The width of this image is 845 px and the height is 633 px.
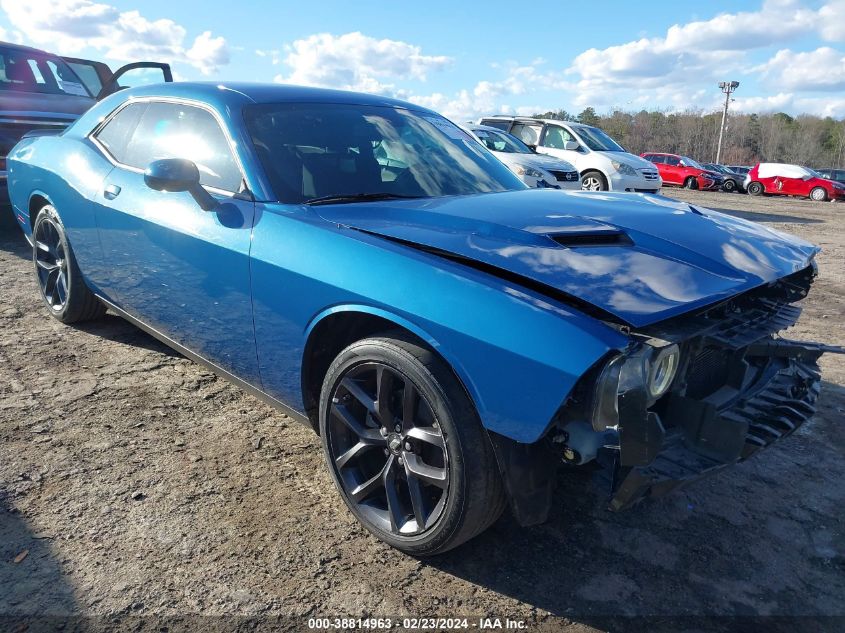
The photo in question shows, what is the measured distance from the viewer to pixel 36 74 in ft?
25.6

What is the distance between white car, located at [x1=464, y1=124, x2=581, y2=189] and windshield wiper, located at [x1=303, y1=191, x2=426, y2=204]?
26.1 feet

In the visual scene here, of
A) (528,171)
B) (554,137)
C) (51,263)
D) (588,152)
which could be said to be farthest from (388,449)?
(554,137)

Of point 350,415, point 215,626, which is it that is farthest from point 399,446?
point 215,626

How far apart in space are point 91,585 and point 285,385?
0.93 m

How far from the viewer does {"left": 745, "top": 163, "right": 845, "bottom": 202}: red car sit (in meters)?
23.8

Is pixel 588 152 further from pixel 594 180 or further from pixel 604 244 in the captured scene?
pixel 604 244

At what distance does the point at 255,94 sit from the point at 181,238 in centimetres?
81

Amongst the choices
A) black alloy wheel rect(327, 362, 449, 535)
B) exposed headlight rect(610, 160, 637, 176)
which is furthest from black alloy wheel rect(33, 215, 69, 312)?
exposed headlight rect(610, 160, 637, 176)

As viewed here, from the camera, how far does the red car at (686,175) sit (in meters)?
26.0

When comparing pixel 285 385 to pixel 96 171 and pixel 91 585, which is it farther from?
pixel 96 171

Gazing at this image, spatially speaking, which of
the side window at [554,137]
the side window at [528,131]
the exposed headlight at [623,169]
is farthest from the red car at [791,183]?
the side window at [528,131]

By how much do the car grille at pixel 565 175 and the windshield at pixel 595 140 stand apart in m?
2.13

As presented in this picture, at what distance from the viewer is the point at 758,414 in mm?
2189

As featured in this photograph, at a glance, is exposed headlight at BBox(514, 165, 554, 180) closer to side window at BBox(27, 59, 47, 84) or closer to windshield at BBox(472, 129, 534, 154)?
windshield at BBox(472, 129, 534, 154)
